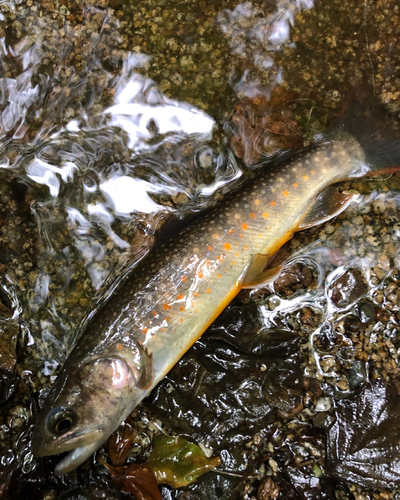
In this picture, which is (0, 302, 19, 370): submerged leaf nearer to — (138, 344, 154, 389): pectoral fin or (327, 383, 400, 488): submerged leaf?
(138, 344, 154, 389): pectoral fin

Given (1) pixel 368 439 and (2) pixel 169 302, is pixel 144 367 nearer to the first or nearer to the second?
(2) pixel 169 302

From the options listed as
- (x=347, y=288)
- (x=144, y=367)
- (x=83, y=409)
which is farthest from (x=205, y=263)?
(x=83, y=409)

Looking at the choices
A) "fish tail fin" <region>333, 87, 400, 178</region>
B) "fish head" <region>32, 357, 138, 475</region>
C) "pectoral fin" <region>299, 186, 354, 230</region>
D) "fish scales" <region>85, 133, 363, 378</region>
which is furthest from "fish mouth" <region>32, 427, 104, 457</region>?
"fish tail fin" <region>333, 87, 400, 178</region>

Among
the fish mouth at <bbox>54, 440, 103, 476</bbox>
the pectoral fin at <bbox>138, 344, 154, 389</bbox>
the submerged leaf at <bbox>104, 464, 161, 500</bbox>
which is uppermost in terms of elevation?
the pectoral fin at <bbox>138, 344, 154, 389</bbox>

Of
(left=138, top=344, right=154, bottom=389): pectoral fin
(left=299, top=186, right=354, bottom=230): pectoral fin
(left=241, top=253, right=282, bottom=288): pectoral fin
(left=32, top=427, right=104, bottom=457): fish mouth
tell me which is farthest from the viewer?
(left=299, top=186, right=354, bottom=230): pectoral fin

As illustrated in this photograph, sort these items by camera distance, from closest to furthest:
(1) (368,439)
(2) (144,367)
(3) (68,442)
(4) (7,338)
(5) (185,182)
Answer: (3) (68,442) → (2) (144,367) → (1) (368,439) → (4) (7,338) → (5) (185,182)

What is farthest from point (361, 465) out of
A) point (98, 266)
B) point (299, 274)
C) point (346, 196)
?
point (98, 266)

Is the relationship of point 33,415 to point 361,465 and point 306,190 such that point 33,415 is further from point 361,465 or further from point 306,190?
point 306,190
